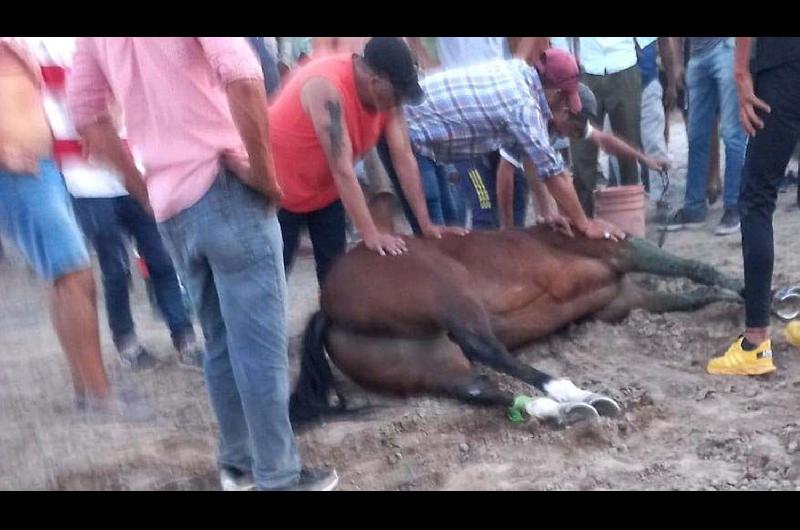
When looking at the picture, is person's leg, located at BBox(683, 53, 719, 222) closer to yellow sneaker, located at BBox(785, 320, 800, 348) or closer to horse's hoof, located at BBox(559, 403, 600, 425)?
yellow sneaker, located at BBox(785, 320, 800, 348)

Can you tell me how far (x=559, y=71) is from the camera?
13.2 feet

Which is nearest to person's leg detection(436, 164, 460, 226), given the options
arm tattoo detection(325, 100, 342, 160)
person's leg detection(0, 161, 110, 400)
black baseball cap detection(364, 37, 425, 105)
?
black baseball cap detection(364, 37, 425, 105)

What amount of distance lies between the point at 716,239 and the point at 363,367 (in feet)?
9.47

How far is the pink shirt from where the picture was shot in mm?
2322

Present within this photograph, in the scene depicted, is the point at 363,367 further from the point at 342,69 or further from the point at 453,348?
the point at 342,69

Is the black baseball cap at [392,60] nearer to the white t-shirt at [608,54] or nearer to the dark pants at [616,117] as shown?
the dark pants at [616,117]

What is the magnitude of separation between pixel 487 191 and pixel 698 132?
175cm

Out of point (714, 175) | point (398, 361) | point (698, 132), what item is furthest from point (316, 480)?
point (714, 175)

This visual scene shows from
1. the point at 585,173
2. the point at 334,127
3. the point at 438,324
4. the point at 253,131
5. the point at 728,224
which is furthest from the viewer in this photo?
the point at 585,173

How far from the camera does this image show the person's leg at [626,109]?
575 centimetres

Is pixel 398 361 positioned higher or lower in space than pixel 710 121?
higher

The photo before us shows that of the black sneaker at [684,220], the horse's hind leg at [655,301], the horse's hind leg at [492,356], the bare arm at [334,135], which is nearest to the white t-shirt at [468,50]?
A: the black sneaker at [684,220]

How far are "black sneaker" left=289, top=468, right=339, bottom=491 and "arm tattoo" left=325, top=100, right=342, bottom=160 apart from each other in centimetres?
118

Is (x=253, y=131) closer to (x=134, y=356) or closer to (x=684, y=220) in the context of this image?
(x=134, y=356)
